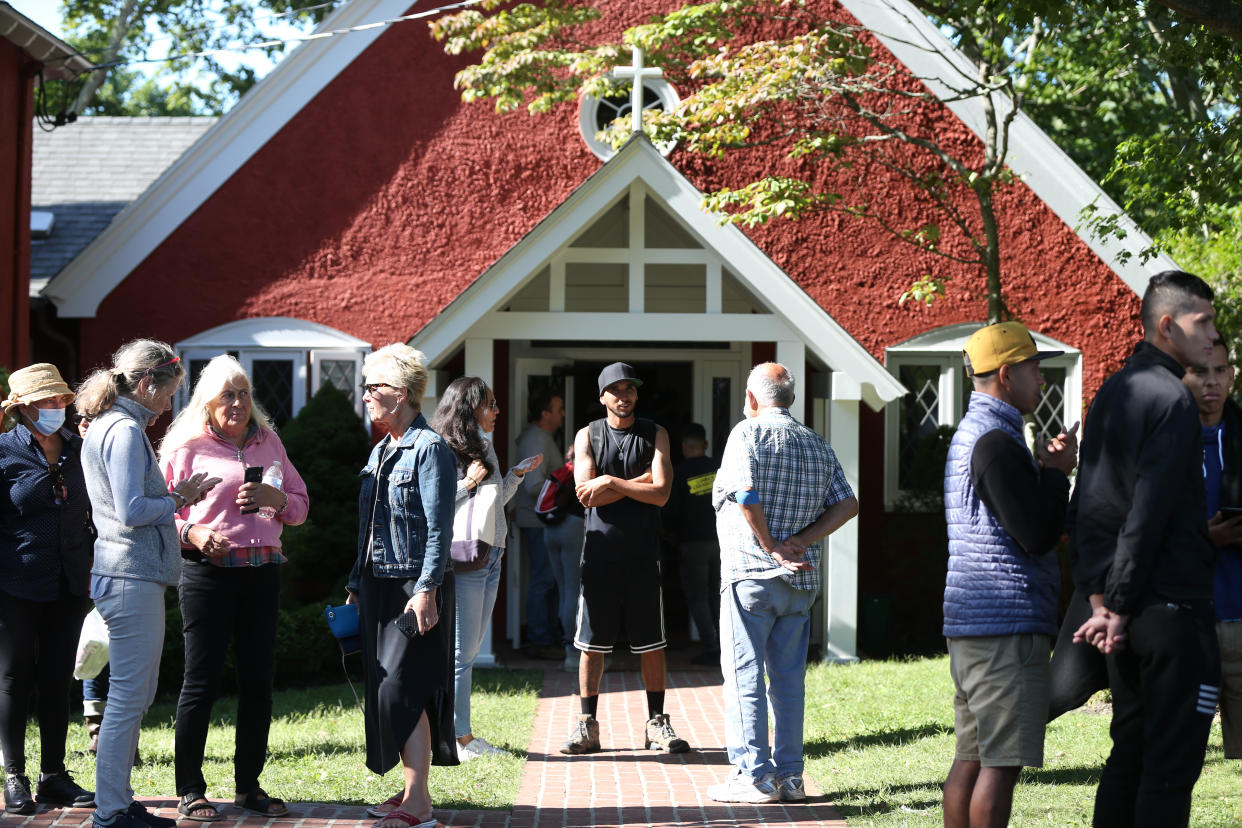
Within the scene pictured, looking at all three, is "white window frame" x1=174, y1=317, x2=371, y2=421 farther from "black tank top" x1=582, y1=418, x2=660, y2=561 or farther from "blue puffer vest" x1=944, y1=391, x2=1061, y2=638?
"blue puffer vest" x1=944, y1=391, x2=1061, y2=638

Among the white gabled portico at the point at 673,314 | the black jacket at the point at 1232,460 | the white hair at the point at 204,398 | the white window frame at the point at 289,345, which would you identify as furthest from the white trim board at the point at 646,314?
the black jacket at the point at 1232,460

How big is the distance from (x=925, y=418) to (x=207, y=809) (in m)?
8.78

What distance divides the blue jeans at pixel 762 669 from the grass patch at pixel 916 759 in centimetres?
38

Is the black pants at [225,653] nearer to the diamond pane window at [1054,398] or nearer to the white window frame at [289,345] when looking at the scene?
the white window frame at [289,345]

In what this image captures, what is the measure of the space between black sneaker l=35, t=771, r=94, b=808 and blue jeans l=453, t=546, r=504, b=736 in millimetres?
1879

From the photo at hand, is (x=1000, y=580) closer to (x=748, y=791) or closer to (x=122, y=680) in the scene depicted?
(x=748, y=791)

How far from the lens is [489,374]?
1045 cm

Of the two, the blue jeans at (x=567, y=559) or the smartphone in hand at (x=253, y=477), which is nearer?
the smartphone in hand at (x=253, y=477)

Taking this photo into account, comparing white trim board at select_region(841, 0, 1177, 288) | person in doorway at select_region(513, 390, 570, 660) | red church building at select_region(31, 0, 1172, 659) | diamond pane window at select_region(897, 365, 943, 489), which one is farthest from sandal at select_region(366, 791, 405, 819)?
white trim board at select_region(841, 0, 1177, 288)

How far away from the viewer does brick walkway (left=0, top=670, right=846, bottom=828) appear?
5.66 metres

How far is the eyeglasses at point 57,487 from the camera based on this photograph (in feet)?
19.0

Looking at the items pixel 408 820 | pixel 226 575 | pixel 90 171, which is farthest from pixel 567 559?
pixel 90 171

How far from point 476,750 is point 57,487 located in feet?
8.60

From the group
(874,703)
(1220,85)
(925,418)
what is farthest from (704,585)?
(1220,85)
